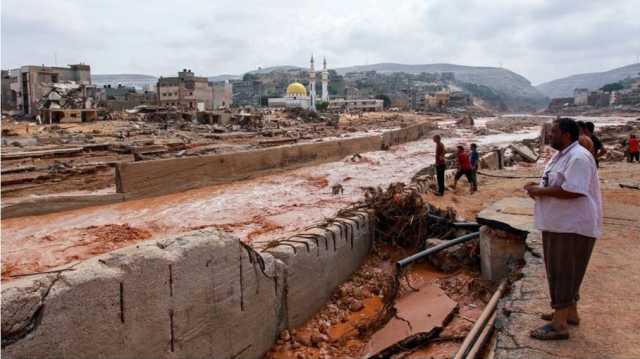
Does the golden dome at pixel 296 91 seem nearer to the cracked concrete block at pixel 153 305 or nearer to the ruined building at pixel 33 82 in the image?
the ruined building at pixel 33 82

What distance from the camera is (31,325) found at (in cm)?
307

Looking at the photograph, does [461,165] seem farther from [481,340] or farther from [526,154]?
[526,154]

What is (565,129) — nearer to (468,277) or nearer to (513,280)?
(513,280)

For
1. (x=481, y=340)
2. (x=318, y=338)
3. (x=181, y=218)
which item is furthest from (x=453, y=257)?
(x=181, y=218)

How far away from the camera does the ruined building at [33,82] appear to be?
43.2 meters

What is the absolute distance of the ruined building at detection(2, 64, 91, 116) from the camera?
43250 mm

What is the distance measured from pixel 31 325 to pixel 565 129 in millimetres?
3571

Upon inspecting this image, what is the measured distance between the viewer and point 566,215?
3.32m

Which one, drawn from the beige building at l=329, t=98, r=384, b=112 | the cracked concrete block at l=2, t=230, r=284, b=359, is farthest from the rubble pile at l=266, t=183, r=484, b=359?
the beige building at l=329, t=98, r=384, b=112

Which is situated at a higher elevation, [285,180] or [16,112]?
[16,112]

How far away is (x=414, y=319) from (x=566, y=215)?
2.72 meters

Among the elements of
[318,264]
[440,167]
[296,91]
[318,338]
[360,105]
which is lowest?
[318,338]

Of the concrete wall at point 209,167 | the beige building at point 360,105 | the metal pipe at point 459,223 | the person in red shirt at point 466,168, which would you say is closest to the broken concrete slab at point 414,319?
the metal pipe at point 459,223

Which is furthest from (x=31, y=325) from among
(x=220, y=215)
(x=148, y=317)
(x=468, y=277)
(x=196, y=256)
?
(x=220, y=215)
